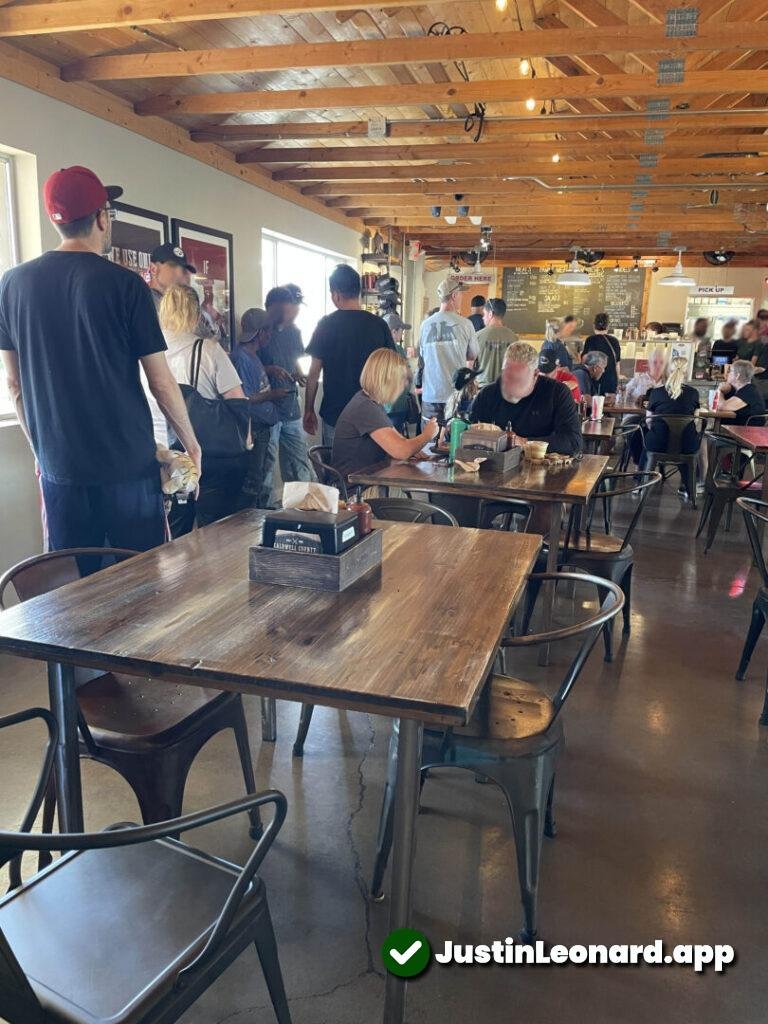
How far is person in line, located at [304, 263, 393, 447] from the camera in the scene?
4.11 meters

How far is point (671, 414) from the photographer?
5734 millimetres

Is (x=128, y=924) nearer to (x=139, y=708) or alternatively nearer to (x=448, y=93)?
(x=139, y=708)

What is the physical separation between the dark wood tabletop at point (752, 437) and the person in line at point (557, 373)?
3.40 ft

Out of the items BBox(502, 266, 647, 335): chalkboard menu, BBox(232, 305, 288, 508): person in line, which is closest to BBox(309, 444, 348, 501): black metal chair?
BBox(232, 305, 288, 508): person in line

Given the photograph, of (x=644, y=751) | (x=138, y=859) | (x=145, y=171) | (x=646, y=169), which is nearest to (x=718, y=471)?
(x=646, y=169)

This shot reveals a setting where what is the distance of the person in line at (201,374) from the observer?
305 centimetres

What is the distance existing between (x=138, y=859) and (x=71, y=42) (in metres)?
3.62

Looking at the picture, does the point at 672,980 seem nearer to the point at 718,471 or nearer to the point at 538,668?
the point at 538,668

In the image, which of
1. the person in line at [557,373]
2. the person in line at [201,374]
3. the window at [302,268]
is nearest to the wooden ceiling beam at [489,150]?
the window at [302,268]

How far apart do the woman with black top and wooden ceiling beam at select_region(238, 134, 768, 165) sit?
1876 millimetres

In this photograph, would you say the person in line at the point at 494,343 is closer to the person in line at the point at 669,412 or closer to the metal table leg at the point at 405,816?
the person in line at the point at 669,412

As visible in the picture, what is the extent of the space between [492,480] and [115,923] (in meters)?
2.22

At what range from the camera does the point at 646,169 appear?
19.0 feet

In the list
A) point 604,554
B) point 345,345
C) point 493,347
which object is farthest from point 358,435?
point 493,347
